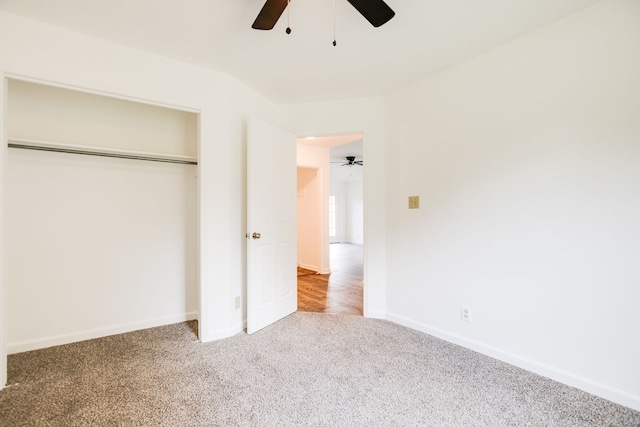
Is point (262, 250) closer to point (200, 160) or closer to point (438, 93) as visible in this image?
point (200, 160)

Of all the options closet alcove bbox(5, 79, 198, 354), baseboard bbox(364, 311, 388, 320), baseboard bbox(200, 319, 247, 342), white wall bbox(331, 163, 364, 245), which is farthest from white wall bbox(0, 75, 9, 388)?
white wall bbox(331, 163, 364, 245)

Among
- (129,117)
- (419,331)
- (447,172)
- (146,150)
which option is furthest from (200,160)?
(419,331)

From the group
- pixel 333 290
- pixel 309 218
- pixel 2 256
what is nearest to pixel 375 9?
pixel 2 256

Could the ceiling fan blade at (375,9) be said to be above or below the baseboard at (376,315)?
above

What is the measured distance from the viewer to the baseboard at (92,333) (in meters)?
2.26

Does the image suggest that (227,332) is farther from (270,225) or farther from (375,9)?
(375,9)

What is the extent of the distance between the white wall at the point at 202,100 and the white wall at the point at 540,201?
67.1 inches

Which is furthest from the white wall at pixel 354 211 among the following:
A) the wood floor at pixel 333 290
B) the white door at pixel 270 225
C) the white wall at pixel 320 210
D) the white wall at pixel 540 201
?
the white wall at pixel 540 201

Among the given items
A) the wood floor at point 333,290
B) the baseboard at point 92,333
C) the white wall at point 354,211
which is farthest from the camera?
the white wall at point 354,211

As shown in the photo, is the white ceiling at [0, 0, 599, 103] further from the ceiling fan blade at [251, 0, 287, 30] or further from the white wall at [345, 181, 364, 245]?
the white wall at [345, 181, 364, 245]

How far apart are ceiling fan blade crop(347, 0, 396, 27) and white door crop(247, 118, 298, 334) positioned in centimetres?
145

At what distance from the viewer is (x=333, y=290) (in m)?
4.21

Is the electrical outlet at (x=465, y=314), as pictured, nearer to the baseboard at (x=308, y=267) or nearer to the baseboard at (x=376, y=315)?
the baseboard at (x=376, y=315)

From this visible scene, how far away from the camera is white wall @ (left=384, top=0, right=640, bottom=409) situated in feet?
5.51
